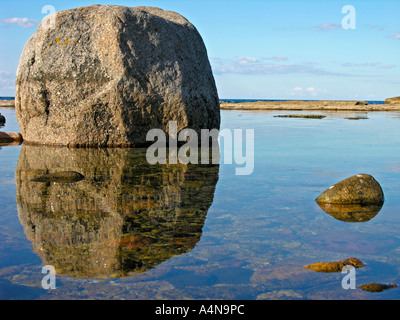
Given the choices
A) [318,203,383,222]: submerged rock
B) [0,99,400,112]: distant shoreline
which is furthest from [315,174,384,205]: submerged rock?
[0,99,400,112]: distant shoreline

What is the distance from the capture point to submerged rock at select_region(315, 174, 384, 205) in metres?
6.12

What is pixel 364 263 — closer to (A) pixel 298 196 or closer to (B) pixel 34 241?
(A) pixel 298 196

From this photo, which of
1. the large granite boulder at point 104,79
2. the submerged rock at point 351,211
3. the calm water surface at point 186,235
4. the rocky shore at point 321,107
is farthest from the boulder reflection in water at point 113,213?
the rocky shore at point 321,107

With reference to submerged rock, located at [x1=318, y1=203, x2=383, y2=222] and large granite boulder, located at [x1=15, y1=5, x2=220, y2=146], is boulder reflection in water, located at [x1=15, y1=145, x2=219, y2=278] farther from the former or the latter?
large granite boulder, located at [x1=15, y1=5, x2=220, y2=146]

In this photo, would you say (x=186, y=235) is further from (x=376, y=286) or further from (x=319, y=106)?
(x=319, y=106)

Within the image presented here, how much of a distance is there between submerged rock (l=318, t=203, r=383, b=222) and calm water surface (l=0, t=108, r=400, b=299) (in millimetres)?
79

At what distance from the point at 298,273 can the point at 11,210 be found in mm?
3723

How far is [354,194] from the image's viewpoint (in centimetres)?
616

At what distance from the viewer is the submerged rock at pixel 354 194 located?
6.12 m

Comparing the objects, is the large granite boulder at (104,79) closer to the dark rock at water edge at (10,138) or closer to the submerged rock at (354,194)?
the dark rock at water edge at (10,138)

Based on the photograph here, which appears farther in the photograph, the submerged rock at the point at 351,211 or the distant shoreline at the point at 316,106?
the distant shoreline at the point at 316,106

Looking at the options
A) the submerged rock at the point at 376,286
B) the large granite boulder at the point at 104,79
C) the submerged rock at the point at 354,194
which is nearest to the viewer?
the submerged rock at the point at 376,286

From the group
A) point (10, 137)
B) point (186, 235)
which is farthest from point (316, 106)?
point (186, 235)

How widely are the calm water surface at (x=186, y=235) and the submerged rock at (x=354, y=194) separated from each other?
18 centimetres
